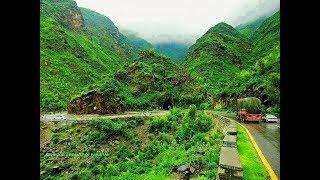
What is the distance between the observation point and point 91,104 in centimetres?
4247

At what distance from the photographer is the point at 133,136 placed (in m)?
34.6

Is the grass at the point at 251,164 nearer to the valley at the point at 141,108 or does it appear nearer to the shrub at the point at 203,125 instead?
the valley at the point at 141,108

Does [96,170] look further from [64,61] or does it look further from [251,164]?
[64,61]

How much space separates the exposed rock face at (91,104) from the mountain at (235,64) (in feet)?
60.9

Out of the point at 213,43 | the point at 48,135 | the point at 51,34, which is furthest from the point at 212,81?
the point at 48,135

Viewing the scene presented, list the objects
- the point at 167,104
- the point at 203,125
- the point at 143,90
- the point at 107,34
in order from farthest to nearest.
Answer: the point at 107,34 < the point at 167,104 < the point at 143,90 < the point at 203,125

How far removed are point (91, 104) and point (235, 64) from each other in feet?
208

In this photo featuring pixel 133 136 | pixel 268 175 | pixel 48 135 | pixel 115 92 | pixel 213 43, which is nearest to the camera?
pixel 268 175

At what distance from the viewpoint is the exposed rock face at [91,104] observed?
42.4m

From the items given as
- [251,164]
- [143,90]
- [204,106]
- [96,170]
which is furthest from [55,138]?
[204,106]

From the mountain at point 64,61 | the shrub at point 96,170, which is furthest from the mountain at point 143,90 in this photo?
the shrub at point 96,170
